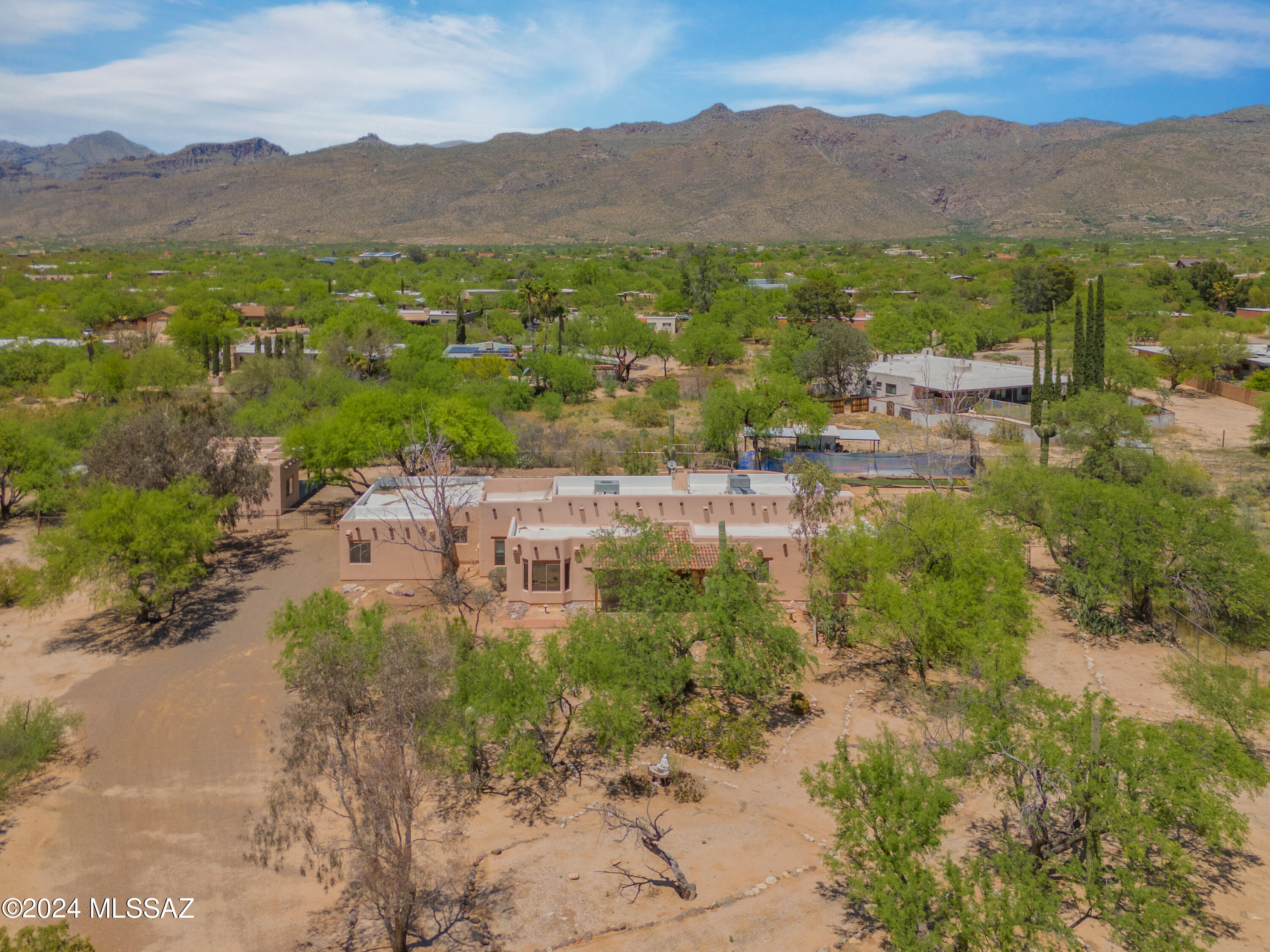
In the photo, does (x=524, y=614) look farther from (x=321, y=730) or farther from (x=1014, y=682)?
(x=1014, y=682)

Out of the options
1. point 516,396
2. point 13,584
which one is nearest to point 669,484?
point 13,584

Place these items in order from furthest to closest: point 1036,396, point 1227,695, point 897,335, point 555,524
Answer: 1. point 897,335
2. point 1036,396
3. point 555,524
4. point 1227,695

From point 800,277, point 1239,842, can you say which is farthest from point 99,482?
point 800,277

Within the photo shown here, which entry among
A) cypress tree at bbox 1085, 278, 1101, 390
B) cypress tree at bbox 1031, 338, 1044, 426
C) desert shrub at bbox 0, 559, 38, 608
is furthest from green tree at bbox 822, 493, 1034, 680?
cypress tree at bbox 1085, 278, 1101, 390

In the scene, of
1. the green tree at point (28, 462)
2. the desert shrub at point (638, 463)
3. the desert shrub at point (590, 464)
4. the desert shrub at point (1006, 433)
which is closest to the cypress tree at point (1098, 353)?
the desert shrub at point (1006, 433)

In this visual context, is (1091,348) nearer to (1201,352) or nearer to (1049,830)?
(1201,352)

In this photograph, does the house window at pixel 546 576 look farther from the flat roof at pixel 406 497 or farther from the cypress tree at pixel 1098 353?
the cypress tree at pixel 1098 353

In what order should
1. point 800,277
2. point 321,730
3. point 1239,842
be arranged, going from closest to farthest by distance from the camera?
point 1239,842
point 321,730
point 800,277
